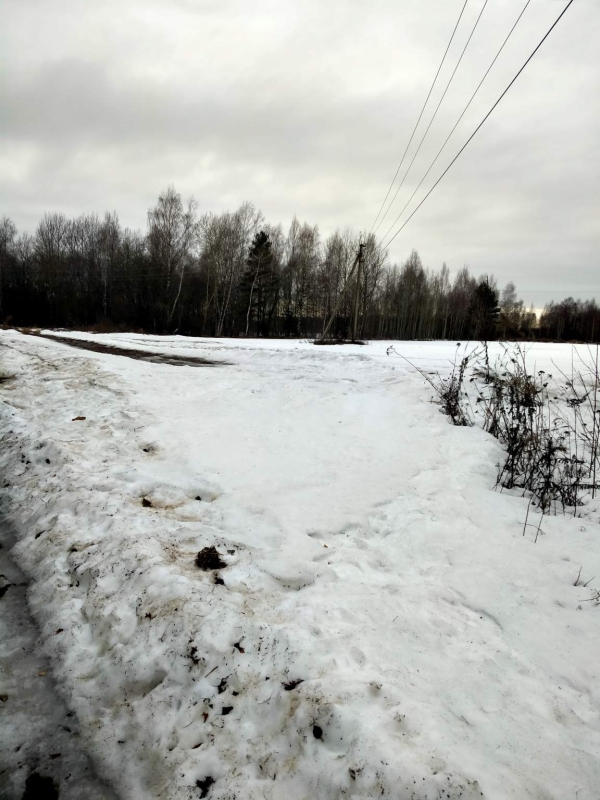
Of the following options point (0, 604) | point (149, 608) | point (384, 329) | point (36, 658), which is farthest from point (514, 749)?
point (384, 329)

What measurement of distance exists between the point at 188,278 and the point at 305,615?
44338 millimetres

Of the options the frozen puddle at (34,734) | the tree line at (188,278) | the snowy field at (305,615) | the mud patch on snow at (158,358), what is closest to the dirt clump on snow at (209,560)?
the snowy field at (305,615)

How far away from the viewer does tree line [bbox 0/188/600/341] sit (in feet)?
133

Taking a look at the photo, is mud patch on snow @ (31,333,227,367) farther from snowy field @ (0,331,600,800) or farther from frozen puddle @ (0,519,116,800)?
frozen puddle @ (0,519,116,800)

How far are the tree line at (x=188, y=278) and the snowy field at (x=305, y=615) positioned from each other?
33.7 meters

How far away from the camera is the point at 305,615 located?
2.53 m

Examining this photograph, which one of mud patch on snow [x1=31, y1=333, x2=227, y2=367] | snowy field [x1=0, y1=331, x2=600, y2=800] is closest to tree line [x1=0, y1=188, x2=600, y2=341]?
mud patch on snow [x1=31, y1=333, x2=227, y2=367]

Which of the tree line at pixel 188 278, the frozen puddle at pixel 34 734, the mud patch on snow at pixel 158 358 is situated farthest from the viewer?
the tree line at pixel 188 278

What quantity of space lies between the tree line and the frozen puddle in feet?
118

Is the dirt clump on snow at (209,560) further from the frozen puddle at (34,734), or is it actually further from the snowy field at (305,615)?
the frozen puddle at (34,734)

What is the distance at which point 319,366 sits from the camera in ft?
33.3

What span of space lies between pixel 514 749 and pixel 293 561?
65.2 inches

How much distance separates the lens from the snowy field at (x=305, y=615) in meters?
1.77

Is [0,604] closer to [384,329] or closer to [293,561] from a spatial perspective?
[293,561]
